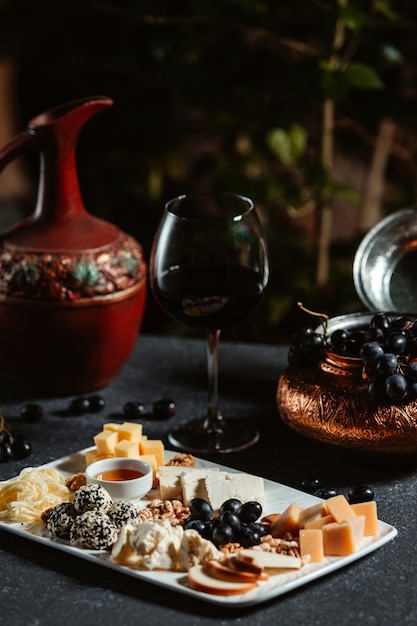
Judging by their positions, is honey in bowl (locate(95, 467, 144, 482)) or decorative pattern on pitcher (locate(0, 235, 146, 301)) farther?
decorative pattern on pitcher (locate(0, 235, 146, 301))

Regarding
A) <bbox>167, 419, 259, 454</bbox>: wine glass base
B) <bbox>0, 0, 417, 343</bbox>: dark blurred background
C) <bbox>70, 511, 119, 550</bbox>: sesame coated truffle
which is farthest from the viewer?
<bbox>0, 0, 417, 343</bbox>: dark blurred background

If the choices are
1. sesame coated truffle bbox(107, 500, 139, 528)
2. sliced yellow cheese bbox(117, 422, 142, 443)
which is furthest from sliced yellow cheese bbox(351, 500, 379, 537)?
sliced yellow cheese bbox(117, 422, 142, 443)

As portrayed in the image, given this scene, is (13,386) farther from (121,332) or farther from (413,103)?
(413,103)

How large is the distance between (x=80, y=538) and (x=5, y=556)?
0.32 feet

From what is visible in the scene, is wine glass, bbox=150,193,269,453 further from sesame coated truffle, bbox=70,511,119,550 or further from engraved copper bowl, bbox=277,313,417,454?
sesame coated truffle, bbox=70,511,119,550

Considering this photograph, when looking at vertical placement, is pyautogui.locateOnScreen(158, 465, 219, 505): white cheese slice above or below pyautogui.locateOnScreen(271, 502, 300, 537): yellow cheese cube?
below

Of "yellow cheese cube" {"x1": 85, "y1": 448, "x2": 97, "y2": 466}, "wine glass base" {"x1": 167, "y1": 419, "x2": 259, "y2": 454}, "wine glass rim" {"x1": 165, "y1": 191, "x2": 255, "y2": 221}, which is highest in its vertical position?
"wine glass rim" {"x1": 165, "y1": 191, "x2": 255, "y2": 221}

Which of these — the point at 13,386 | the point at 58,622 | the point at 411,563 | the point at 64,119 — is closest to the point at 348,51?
the point at 64,119

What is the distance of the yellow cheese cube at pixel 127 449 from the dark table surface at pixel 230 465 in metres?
0.13

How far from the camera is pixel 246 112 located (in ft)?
7.82

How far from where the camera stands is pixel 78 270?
1.51 meters

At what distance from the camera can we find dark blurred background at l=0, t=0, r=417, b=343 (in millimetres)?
2346

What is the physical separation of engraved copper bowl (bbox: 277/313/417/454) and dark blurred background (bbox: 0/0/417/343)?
0.98m

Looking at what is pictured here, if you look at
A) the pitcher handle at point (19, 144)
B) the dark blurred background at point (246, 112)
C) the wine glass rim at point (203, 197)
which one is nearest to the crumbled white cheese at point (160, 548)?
the wine glass rim at point (203, 197)
